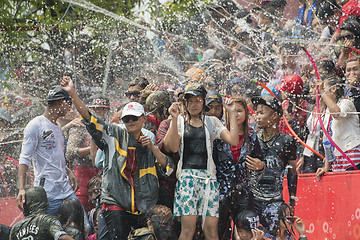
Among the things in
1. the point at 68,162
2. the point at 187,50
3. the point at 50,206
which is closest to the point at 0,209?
the point at 68,162

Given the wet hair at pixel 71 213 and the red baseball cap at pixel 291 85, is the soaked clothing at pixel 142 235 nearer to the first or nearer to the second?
the wet hair at pixel 71 213

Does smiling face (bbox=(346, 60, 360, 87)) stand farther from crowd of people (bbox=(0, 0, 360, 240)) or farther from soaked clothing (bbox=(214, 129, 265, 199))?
soaked clothing (bbox=(214, 129, 265, 199))

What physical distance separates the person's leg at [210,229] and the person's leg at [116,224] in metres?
0.81

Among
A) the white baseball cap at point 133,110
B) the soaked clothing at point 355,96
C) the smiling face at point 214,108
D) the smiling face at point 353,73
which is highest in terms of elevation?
the smiling face at point 353,73

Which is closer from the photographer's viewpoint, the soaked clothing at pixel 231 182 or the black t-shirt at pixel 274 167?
the soaked clothing at pixel 231 182

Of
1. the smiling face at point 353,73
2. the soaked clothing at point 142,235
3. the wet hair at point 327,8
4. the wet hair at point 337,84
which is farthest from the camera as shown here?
the wet hair at point 327,8

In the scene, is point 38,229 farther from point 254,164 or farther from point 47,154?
point 254,164

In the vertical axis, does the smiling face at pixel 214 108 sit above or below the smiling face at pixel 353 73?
below

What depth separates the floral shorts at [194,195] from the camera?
572 centimetres

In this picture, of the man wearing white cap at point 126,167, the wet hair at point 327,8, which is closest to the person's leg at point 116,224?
the man wearing white cap at point 126,167

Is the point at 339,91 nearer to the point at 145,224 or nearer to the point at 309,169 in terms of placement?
the point at 309,169

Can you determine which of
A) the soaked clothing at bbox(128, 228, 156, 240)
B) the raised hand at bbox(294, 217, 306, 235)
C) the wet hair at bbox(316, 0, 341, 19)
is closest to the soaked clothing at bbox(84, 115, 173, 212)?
the soaked clothing at bbox(128, 228, 156, 240)

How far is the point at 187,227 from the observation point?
567 centimetres

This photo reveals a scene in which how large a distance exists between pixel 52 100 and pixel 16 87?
774cm
